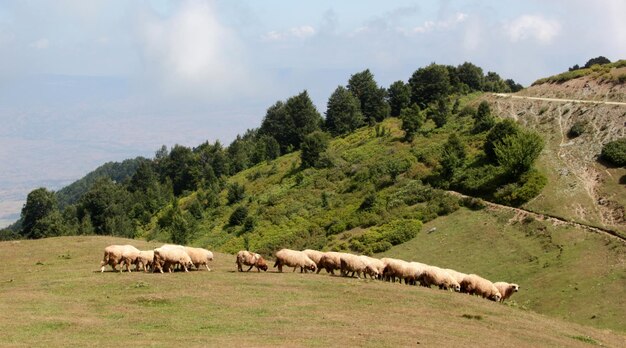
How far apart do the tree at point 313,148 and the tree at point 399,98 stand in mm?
30971

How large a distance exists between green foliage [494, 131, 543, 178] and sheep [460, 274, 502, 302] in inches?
1518

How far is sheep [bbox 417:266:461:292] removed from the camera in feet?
126

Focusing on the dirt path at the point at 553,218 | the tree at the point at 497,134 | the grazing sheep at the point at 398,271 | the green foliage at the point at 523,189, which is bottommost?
the grazing sheep at the point at 398,271

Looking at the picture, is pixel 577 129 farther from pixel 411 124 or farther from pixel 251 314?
pixel 251 314

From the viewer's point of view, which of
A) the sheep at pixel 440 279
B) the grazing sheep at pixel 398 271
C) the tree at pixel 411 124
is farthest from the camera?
A: the tree at pixel 411 124

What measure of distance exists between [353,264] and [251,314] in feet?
41.5

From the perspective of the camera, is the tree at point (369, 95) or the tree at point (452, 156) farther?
the tree at point (369, 95)

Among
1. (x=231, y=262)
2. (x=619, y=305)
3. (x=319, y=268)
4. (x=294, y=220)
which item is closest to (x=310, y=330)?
(x=319, y=268)

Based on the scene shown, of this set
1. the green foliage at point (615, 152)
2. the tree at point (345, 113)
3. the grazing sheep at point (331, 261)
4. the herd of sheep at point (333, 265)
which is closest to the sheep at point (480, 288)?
the herd of sheep at point (333, 265)

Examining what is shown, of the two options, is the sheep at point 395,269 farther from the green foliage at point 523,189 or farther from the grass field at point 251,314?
the green foliage at point 523,189

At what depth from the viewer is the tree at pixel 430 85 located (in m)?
135

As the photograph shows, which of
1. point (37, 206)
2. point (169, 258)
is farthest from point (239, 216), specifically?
point (169, 258)

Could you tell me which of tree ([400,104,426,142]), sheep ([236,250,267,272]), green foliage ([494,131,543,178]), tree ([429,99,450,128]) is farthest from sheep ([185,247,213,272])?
tree ([429,99,450,128])

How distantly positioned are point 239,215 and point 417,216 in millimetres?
31637
